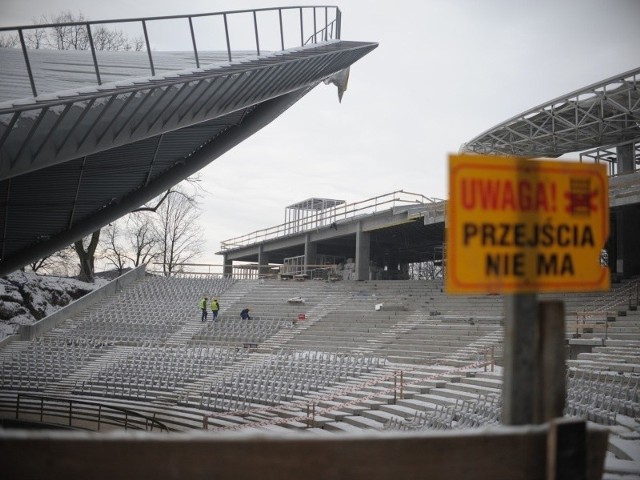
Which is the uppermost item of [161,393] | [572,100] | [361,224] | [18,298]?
[572,100]

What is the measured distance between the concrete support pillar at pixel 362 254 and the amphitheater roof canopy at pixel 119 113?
18.8m

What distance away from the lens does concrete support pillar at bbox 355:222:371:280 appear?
136ft

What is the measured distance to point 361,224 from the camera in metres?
42.2

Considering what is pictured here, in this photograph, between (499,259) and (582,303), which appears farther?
(582,303)

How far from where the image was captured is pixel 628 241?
29656 mm

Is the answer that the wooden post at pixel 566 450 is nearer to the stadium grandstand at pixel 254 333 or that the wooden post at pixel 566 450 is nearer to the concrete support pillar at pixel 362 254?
the stadium grandstand at pixel 254 333

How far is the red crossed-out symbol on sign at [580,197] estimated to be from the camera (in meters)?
3.64

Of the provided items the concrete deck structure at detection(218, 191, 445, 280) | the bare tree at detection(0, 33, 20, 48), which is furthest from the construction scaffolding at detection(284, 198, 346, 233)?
the bare tree at detection(0, 33, 20, 48)

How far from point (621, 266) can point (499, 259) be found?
29992 mm

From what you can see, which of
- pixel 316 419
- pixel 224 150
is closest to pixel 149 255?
pixel 224 150

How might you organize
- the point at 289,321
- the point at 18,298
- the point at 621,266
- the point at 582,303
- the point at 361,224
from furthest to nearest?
the point at 361,224, the point at 18,298, the point at 289,321, the point at 621,266, the point at 582,303

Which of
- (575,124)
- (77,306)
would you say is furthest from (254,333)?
(575,124)

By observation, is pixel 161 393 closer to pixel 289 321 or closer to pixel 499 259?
pixel 289 321

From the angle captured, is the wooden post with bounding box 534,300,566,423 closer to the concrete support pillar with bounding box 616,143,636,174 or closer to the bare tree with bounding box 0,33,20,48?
the bare tree with bounding box 0,33,20,48
